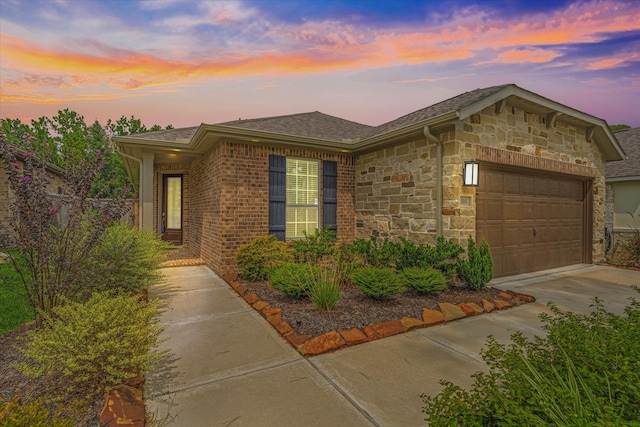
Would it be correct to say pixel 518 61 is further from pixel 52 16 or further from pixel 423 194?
pixel 52 16

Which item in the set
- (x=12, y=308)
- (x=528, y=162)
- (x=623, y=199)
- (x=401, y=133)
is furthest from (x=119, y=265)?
(x=623, y=199)

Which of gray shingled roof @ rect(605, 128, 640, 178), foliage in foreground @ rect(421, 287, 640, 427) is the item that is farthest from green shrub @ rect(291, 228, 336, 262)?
gray shingled roof @ rect(605, 128, 640, 178)

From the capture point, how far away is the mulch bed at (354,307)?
11.6 ft

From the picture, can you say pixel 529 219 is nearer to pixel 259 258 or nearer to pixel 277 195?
pixel 277 195

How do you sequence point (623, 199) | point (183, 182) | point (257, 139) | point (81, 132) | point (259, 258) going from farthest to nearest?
point (81, 132), point (183, 182), point (623, 199), point (257, 139), point (259, 258)

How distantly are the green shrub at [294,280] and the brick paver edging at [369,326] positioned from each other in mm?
331

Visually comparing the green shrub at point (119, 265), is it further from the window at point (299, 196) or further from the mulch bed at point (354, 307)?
the window at point (299, 196)

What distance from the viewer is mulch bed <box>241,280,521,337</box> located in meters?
3.55

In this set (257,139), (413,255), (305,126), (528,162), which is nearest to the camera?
(413,255)

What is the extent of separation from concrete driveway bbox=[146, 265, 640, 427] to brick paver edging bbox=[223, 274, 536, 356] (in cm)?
8

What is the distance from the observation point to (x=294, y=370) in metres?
2.60

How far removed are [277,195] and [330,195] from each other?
4.34ft

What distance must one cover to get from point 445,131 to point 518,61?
3.91 metres

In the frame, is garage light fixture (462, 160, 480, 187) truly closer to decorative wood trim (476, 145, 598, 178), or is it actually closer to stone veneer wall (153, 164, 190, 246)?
decorative wood trim (476, 145, 598, 178)
